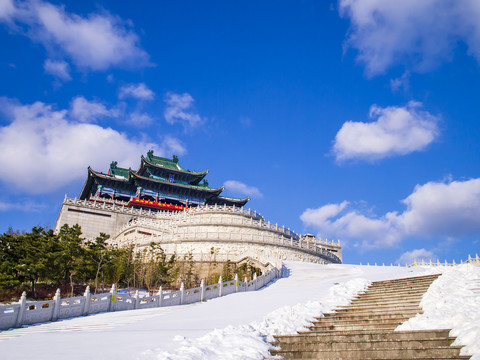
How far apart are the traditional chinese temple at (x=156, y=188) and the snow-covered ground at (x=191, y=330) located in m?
38.7

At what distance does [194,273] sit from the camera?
2795 cm

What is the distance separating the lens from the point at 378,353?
23.3ft

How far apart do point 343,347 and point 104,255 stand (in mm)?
18692

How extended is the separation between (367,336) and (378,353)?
1.00 meters

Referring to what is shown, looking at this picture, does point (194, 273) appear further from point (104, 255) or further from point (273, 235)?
point (273, 235)

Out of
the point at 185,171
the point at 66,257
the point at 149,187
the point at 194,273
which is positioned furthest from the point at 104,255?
the point at 185,171

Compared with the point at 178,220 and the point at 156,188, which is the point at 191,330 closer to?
the point at 178,220

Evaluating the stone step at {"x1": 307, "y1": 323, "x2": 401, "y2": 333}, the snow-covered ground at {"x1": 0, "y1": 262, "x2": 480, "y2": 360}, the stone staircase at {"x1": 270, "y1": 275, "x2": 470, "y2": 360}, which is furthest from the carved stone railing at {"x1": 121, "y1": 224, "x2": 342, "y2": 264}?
the stone step at {"x1": 307, "y1": 323, "x2": 401, "y2": 333}

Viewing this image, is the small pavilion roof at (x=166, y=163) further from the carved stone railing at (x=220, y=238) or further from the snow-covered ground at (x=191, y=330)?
the snow-covered ground at (x=191, y=330)

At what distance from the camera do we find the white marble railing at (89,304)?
11906 millimetres

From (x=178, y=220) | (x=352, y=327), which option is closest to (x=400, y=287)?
(x=352, y=327)

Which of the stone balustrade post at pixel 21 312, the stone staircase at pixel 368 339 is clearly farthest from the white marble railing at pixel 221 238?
the stone staircase at pixel 368 339

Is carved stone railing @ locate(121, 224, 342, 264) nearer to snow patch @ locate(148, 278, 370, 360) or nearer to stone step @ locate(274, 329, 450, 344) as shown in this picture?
snow patch @ locate(148, 278, 370, 360)

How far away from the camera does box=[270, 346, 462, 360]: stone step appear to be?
6.66 meters
